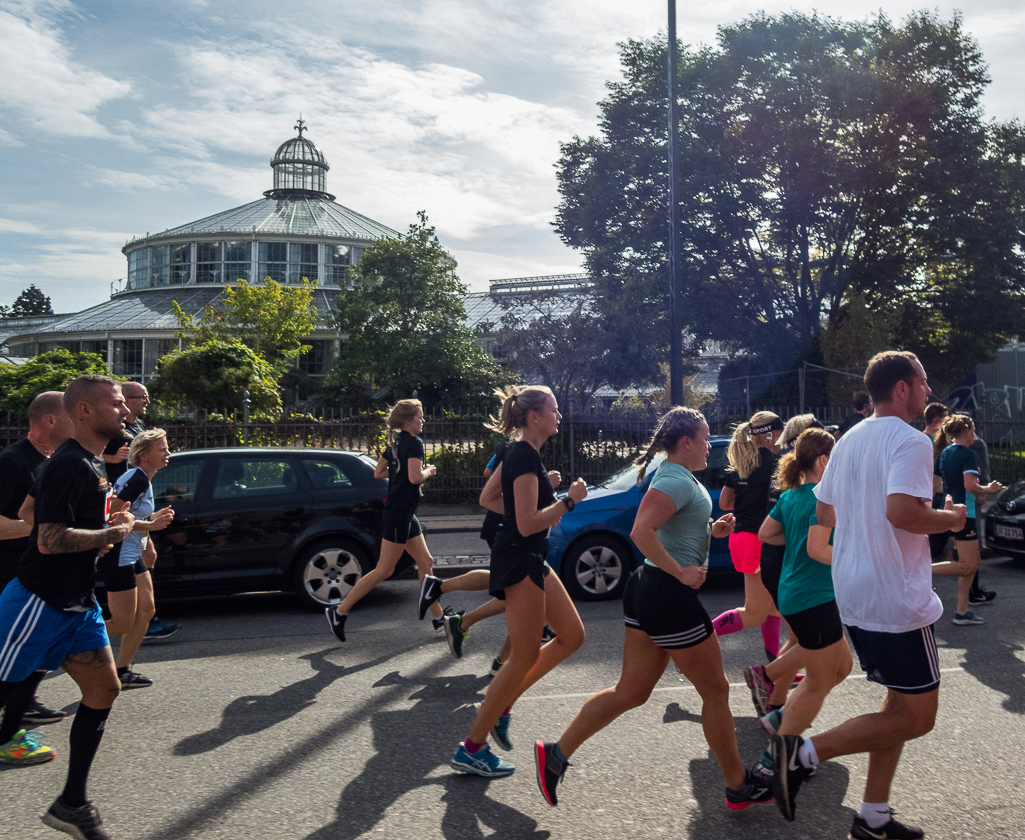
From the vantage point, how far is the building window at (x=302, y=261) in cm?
5456

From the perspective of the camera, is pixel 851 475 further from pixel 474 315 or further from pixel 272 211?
pixel 272 211

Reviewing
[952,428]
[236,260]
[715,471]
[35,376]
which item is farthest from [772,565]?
[236,260]

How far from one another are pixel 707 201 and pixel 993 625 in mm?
19546

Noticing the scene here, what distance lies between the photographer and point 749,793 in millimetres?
3500

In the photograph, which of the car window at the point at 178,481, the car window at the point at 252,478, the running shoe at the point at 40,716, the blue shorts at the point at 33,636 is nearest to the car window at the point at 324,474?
the car window at the point at 252,478

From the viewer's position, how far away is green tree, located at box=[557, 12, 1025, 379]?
23.4 m

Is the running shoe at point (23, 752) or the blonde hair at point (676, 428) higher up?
the blonde hair at point (676, 428)

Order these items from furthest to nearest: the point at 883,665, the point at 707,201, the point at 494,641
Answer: the point at 707,201 < the point at 494,641 < the point at 883,665

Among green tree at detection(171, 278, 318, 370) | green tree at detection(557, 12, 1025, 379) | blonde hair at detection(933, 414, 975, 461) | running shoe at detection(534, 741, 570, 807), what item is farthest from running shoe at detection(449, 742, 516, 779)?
green tree at detection(171, 278, 318, 370)

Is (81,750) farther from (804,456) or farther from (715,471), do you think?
(715,471)

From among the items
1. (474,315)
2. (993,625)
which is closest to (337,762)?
(993,625)

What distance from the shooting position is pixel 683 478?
3576 mm

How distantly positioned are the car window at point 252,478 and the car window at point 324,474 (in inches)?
6.0

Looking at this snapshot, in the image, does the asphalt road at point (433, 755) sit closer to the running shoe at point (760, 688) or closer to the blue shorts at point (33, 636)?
the running shoe at point (760, 688)
